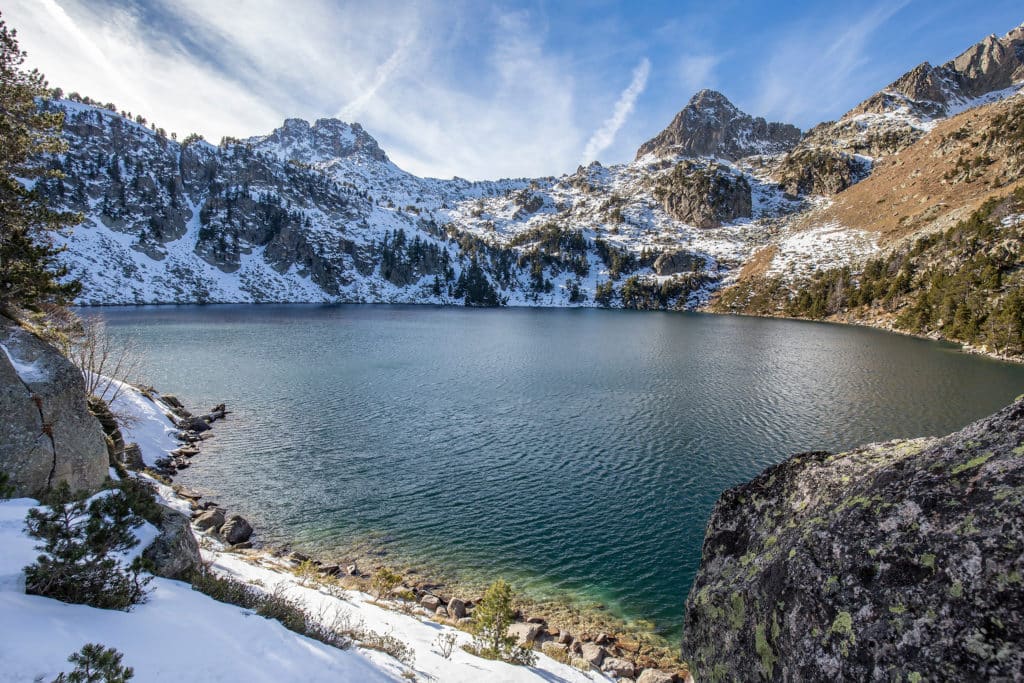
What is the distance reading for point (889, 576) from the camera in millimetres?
4512

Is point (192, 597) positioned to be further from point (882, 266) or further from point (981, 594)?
point (882, 266)

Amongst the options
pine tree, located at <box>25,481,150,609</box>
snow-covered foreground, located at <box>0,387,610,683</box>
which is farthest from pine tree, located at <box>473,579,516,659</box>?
pine tree, located at <box>25,481,150,609</box>

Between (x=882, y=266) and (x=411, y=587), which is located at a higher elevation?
(x=882, y=266)

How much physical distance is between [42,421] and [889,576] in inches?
852

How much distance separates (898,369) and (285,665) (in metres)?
77.1

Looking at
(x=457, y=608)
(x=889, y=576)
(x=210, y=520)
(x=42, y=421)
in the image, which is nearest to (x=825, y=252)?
(x=457, y=608)

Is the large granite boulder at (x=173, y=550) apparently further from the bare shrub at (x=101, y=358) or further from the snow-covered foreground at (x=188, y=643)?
the bare shrub at (x=101, y=358)

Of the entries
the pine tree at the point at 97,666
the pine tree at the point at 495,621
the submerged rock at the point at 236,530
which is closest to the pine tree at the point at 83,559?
the pine tree at the point at 97,666

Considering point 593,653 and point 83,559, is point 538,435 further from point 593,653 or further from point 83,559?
point 83,559

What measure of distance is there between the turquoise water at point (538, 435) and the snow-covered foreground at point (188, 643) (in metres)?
8.73

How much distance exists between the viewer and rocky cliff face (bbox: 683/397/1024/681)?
377cm

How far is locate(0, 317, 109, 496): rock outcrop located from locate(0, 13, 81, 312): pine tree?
1.75 metres

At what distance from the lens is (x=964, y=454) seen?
4863mm

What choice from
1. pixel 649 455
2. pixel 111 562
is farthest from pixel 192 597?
pixel 649 455
